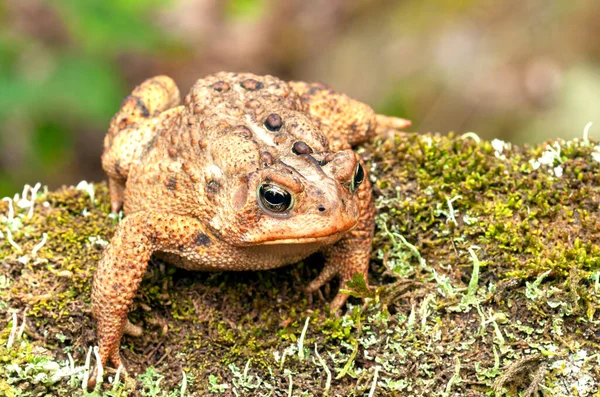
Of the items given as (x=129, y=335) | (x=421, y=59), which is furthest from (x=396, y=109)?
(x=129, y=335)

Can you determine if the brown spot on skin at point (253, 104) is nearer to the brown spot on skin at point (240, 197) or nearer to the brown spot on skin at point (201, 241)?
the brown spot on skin at point (240, 197)

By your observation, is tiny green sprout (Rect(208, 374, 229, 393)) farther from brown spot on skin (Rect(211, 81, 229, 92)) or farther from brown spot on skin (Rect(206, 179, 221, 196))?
brown spot on skin (Rect(211, 81, 229, 92))

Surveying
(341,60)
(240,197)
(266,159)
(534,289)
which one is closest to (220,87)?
(266,159)

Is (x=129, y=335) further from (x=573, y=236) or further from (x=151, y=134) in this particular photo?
(x=573, y=236)

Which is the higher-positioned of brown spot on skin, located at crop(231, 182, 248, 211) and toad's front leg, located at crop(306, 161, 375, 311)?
brown spot on skin, located at crop(231, 182, 248, 211)

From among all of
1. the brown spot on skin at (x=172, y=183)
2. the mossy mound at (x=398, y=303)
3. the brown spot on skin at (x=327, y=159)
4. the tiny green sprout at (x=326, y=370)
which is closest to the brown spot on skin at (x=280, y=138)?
the brown spot on skin at (x=327, y=159)

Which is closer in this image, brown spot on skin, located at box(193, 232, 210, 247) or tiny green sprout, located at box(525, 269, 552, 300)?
tiny green sprout, located at box(525, 269, 552, 300)

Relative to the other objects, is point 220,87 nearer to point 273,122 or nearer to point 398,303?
point 273,122

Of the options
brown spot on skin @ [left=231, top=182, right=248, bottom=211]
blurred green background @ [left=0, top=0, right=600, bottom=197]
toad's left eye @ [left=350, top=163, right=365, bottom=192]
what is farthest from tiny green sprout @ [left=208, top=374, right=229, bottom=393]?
blurred green background @ [left=0, top=0, right=600, bottom=197]
